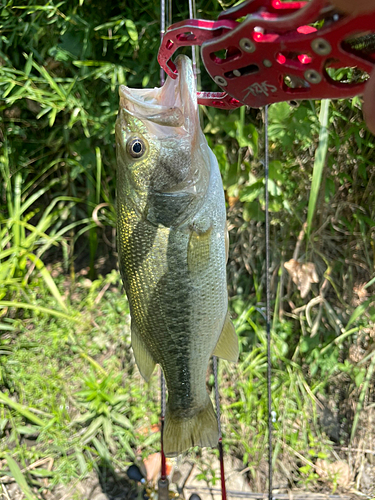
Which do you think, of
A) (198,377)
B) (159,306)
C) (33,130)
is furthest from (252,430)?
(33,130)

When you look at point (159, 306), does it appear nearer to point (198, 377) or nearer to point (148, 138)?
point (198, 377)

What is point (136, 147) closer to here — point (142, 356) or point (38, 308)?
point (142, 356)

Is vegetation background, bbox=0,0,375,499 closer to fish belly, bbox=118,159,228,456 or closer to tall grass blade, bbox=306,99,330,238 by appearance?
tall grass blade, bbox=306,99,330,238

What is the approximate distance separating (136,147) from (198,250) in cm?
35

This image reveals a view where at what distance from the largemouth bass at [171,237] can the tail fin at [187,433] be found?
0.07ft

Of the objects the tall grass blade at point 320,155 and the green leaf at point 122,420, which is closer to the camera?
the tall grass blade at point 320,155

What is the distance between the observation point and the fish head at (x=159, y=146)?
111 centimetres

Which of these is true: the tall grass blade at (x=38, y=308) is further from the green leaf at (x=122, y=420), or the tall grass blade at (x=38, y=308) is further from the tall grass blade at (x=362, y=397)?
the tall grass blade at (x=362, y=397)

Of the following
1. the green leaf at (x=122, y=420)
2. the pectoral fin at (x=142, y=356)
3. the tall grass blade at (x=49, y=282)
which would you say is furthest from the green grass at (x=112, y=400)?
the pectoral fin at (x=142, y=356)

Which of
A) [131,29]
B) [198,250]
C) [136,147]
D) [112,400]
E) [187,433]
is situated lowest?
[112,400]

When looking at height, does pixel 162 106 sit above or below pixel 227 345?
above

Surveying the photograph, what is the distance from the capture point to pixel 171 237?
1.19 m

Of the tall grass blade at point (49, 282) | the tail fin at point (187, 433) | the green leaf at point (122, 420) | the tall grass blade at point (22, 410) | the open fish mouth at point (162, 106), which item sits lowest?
the green leaf at point (122, 420)

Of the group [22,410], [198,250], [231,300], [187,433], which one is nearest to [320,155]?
[231,300]
